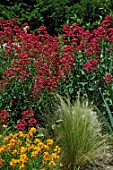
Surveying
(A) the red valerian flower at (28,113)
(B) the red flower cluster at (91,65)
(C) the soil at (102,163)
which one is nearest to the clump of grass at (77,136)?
(C) the soil at (102,163)

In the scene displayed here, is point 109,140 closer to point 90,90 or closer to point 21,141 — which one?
point 90,90

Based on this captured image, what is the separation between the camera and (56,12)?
29.2ft

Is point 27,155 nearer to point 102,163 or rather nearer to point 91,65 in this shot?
point 102,163

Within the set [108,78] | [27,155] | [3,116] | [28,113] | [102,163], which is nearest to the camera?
[27,155]

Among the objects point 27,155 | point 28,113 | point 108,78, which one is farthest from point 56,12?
point 27,155

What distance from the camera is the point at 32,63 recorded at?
20.0ft

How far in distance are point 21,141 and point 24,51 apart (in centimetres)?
157

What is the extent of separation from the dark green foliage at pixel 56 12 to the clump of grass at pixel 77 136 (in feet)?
10.5

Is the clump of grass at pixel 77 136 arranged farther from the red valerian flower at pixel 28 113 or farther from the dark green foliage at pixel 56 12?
the dark green foliage at pixel 56 12

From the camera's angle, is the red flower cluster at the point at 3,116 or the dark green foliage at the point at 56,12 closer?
the red flower cluster at the point at 3,116

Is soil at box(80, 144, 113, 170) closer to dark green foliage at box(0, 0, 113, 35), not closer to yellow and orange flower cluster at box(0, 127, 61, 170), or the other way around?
yellow and orange flower cluster at box(0, 127, 61, 170)

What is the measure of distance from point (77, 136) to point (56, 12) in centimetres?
384

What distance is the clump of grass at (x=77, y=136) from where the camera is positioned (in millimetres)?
5488

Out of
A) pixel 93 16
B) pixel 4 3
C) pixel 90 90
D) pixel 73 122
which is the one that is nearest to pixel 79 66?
pixel 90 90
